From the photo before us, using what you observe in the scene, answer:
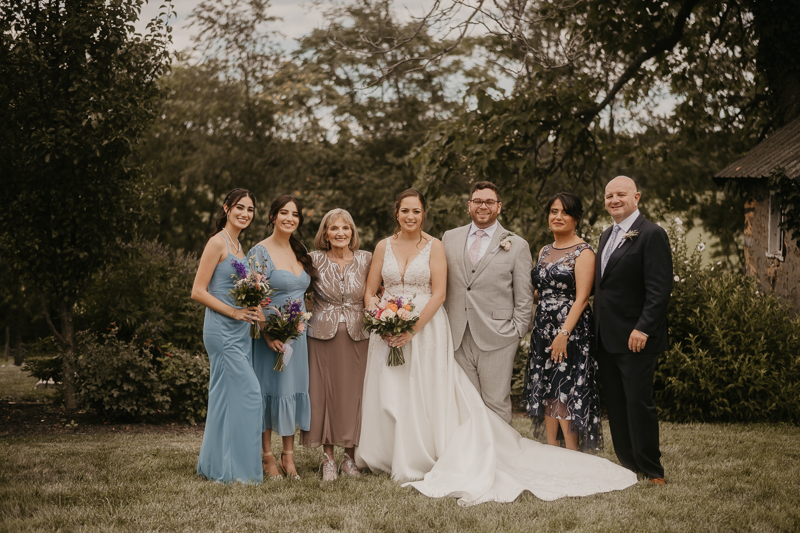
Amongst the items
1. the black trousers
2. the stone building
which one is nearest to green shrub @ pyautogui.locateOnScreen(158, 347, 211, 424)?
the black trousers

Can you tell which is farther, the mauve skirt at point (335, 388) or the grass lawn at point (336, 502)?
the mauve skirt at point (335, 388)

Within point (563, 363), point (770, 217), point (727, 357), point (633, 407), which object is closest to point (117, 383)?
point (563, 363)

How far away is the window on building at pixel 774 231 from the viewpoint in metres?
9.52

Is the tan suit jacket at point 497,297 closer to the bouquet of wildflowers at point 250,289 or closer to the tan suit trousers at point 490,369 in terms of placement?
the tan suit trousers at point 490,369

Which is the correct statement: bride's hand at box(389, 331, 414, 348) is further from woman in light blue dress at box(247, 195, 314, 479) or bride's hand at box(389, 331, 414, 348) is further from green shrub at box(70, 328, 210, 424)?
green shrub at box(70, 328, 210, 424)

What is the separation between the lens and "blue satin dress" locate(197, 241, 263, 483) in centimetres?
529

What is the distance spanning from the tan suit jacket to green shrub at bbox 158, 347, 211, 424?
4.44 m

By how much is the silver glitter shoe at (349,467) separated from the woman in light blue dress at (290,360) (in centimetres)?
43

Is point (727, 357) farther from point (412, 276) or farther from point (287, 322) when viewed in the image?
point (287, 322)

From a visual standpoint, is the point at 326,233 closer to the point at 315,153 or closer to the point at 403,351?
the point at 403,351

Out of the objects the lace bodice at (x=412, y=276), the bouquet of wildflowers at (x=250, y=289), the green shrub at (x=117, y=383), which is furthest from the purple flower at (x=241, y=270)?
the green shrub at (x=117, y=383)

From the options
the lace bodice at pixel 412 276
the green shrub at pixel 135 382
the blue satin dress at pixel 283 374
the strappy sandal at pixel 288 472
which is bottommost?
the strappy sandal at pixel 288 472

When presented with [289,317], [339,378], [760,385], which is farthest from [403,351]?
[760,385]

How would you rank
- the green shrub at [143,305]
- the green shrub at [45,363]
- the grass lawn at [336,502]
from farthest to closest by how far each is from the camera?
1. the green shrub at [143,305]
2. the green shrub at [45,363]
3. the grass lawn at [336,502]
